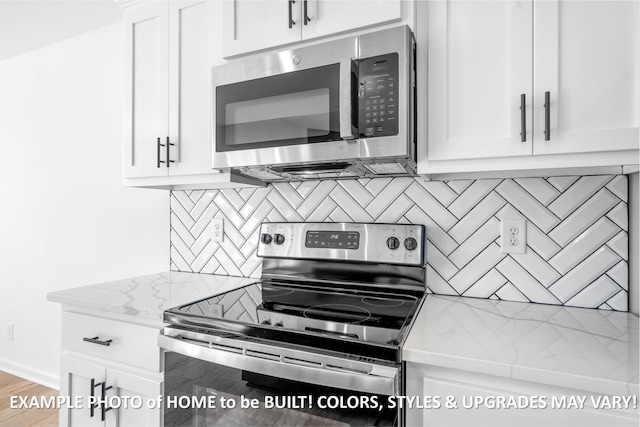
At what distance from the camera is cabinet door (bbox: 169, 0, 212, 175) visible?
1.54 m

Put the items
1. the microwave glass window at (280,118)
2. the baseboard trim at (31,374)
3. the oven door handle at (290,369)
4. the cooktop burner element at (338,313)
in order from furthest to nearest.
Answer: the baseboard trim at (31,374) → the microwave glass window at (280,118) → the cooktop burner element at (338,313) → the oven door handle at (290,369)

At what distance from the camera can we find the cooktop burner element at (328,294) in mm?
998

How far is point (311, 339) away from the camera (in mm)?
974

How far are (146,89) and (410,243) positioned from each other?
53.3 inches

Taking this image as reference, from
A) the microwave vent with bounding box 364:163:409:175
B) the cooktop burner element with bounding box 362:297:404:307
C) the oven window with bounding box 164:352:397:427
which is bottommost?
the oven window with bounding box 164:352:397:427

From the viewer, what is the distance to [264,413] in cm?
101

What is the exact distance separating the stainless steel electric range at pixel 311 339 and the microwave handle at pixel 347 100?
0.49 m

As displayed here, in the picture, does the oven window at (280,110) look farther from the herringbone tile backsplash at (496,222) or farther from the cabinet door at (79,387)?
the cabinet door at (79,387)

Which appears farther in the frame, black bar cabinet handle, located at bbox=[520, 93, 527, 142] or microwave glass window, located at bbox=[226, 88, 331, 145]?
microwave glass window, located at bbox=[226, 88, 331, 145]

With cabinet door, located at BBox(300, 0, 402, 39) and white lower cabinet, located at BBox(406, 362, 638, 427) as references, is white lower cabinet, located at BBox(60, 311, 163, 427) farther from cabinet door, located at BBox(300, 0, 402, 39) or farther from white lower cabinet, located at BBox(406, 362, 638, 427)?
cabinet door, located at BBox(300, 0, 402, 39)

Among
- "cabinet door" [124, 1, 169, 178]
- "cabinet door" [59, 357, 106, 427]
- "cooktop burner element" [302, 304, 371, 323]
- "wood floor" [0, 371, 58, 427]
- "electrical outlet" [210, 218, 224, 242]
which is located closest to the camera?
"cooktop burner element" [302, 304, 371, 323]

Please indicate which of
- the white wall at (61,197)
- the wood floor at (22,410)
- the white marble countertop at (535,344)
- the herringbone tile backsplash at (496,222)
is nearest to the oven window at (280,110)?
the herringbone tile backsplash at (496,222)

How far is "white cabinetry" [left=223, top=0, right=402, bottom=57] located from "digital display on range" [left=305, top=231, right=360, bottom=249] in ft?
2.51

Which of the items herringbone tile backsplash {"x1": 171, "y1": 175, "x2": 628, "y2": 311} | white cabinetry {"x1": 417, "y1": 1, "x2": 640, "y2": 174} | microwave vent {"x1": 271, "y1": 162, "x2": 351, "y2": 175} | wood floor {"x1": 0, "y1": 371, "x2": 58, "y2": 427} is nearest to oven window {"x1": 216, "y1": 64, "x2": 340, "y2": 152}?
microwave vent {"x1": 271, "y1": 162, "x2": 351, "y2": 175}
